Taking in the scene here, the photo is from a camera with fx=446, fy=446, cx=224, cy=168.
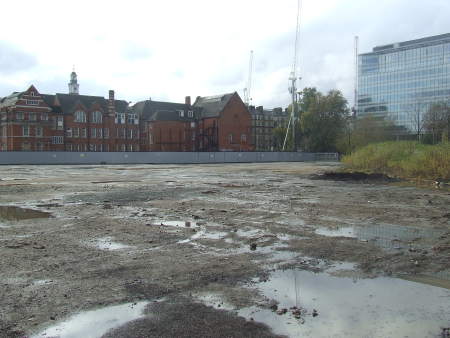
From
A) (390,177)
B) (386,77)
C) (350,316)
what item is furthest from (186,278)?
(386,77)

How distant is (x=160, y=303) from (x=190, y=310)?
0.42 metres

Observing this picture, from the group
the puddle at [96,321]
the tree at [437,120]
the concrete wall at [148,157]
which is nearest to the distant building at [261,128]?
the concrete wall at [148,157]

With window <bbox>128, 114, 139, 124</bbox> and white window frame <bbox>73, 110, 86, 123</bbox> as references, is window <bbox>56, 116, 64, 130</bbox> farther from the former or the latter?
window <bbox>128, 114, 139, 124</bbox>

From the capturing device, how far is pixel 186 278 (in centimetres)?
607

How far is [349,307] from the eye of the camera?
5008 millimetres

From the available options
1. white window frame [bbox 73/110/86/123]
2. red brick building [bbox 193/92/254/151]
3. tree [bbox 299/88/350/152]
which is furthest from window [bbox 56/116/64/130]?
tree [bbox 299/88/350/152]

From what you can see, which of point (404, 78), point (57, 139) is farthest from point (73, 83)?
point (404, 78)

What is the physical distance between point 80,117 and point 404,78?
328 feet

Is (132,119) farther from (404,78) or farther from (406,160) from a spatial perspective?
(404,78)

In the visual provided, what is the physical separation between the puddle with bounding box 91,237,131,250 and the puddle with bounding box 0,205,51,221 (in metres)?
3.85

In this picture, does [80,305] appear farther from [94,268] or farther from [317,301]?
[317,301]

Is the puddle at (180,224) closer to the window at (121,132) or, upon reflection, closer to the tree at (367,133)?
the tree at (367,133)

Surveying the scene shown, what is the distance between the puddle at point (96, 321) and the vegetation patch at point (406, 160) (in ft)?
70.7

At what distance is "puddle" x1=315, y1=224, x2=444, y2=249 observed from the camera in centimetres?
836
